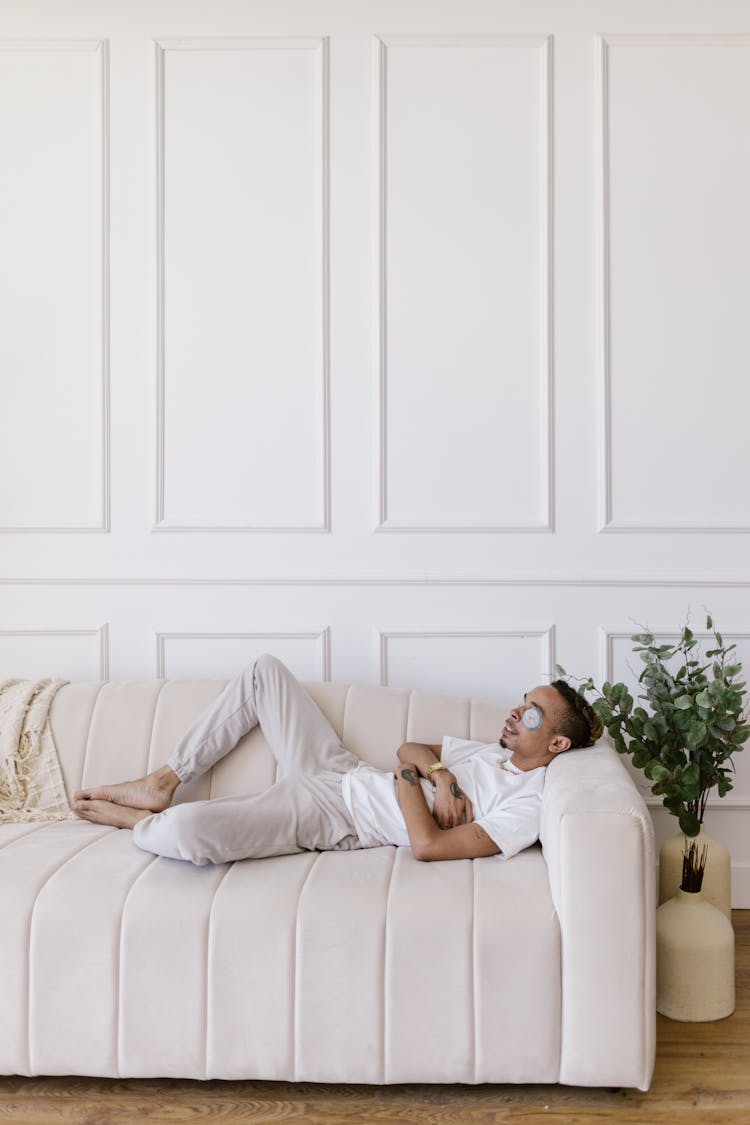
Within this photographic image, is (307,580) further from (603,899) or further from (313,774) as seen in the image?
(603,899)

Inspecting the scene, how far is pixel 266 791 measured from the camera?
2.21 meters

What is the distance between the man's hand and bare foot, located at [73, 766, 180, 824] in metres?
0.68

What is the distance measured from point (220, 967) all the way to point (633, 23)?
2879mm

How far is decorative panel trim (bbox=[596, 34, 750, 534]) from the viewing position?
9.20 ft

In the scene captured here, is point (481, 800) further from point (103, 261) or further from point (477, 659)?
point (103, 261)

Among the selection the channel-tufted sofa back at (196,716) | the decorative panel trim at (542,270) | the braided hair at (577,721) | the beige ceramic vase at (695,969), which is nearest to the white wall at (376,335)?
the decorative panel trim at (542,270)

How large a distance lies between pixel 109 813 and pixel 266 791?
1.38 ft

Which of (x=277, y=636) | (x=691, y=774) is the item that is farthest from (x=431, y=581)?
(x=691, y=774)

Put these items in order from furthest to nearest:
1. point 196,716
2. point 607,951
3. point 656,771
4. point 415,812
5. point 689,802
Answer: point 196,716 → point 689,802 → point 656,771 → point 415,812 → point 607,951

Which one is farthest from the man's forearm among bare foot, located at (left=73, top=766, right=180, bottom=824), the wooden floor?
bare foot, located at (left=73, top=766, right=180, bottom=824)

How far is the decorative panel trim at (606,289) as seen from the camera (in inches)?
110

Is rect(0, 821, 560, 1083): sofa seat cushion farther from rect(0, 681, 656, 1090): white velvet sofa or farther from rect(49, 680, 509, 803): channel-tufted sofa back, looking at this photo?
rect(49, 680, 509, 803): channel-tufted sofa back

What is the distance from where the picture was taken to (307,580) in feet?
9.34

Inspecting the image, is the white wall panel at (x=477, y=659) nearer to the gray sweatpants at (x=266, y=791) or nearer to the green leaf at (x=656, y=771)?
the gray sweatpants at (x=266, y=791)
